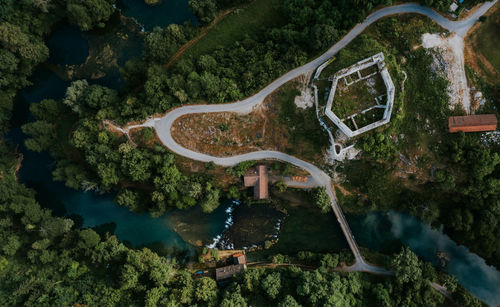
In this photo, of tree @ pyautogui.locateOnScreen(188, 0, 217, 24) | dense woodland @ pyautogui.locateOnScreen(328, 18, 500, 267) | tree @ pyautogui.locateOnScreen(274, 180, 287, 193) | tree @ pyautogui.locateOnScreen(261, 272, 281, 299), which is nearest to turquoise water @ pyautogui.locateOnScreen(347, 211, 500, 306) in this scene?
dense woodland @ pyautogui.locateOnScreen(328, 18, 500, 267)

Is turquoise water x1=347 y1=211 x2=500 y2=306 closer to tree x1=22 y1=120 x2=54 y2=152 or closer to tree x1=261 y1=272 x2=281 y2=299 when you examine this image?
tree x1=261 y1=272 x2=281 y2=299

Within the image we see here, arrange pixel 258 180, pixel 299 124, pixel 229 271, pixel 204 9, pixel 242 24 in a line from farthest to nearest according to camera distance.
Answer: pixel 242 24 < pixel 229 271 < pixel 258 180 < pixel 204 9 < pixel 299 124

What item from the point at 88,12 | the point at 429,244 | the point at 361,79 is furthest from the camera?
the point at 429,244

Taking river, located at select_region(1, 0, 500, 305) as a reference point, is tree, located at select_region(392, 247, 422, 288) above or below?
below

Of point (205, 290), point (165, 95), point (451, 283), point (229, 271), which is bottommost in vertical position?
point (451, 283)

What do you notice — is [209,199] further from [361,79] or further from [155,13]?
[155,13]

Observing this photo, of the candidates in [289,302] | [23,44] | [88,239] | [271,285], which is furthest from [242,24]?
[289,302]

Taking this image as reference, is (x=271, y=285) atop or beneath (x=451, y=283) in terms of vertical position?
atop
